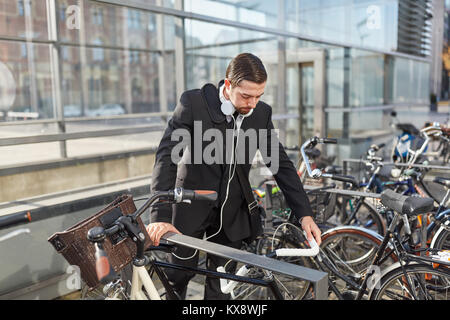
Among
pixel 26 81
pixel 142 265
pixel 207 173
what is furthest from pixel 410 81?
pixel 142 265

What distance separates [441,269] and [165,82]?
7.11 m

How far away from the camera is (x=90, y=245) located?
59.8 inches

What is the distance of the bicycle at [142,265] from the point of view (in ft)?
4.68

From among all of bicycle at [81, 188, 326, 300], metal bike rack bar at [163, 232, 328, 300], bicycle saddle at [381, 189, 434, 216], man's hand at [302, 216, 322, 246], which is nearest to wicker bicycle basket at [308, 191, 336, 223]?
bicycle saddle at [381, 189, 434, 216]

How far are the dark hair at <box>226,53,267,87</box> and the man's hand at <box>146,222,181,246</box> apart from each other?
2.31 feet

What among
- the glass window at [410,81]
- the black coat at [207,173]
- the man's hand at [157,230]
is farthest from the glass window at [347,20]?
the man's hand at [157,230]

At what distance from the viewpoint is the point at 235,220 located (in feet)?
7.68

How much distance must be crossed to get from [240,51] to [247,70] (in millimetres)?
4801

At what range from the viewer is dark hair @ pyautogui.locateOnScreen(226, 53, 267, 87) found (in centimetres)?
196

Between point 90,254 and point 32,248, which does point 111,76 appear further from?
point 90,254
